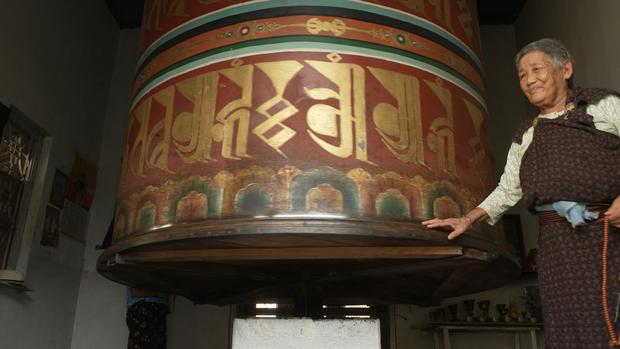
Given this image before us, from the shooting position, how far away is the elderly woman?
2.25 m

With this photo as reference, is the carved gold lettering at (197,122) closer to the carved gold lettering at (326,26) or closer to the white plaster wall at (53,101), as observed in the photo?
the carved gold lettering at (326,26)

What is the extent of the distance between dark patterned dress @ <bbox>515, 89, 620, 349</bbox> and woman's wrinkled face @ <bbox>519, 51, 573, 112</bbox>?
0.07 meters

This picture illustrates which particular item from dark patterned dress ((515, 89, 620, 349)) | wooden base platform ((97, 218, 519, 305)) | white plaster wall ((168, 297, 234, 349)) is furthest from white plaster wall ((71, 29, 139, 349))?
dark patterned dress ((515, 89, 620, 349))

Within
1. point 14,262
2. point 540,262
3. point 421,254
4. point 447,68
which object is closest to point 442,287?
point 421,254

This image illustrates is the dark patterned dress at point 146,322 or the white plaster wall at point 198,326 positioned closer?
the dark patterned dress at point 146,322

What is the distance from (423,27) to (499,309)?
3.61 metres

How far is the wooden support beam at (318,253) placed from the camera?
3229 mm

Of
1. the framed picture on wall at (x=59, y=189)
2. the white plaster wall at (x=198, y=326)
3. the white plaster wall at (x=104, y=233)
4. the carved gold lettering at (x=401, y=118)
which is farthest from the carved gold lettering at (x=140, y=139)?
the white plaster wall at (x=104, y=233)

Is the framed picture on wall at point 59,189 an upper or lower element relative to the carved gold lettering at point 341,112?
upper

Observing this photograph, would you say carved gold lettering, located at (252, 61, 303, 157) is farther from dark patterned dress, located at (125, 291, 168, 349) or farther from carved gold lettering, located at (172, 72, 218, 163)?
dark patterned dress, located at (125, 291, 168, 349)

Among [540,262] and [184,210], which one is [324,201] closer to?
[184,210]

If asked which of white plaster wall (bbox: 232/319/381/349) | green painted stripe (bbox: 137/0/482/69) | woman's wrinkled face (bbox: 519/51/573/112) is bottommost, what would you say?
white plaster wall (bbox: 232/319/381/349)

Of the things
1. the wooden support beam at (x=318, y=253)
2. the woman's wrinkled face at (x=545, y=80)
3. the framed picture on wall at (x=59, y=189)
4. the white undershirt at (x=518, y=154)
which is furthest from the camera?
the framed picture on wall at (x=59, y=189)

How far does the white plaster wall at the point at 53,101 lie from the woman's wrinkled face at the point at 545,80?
4.46 m
